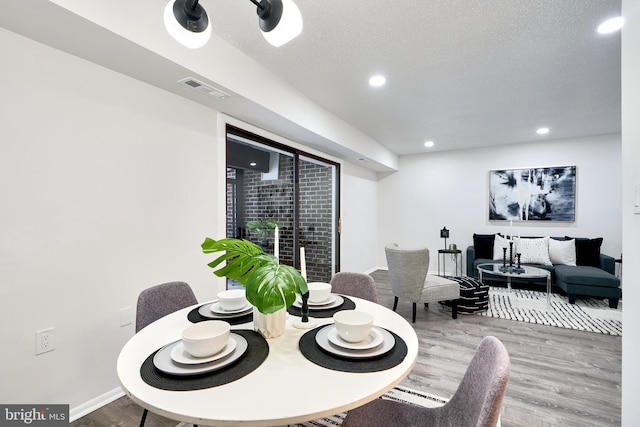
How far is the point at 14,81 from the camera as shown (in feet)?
4.87

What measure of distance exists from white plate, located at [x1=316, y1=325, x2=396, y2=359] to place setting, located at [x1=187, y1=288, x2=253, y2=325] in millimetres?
410

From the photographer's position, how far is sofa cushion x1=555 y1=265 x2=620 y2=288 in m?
3.53

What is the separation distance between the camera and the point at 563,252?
428 centimetres

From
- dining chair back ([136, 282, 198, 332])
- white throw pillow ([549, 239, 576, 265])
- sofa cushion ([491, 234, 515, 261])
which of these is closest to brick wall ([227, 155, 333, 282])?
dining chair back ([136, 282, 198, 332])

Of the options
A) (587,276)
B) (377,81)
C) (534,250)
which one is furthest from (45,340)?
(534,250)

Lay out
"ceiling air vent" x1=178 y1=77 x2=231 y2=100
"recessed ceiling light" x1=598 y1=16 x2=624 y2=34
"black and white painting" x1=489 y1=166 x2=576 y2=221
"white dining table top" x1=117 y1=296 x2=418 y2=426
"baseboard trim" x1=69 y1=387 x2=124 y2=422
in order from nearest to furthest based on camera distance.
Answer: "white dining table top" x1=117 y1=296 x2=418 y2=426 → "baseboard trim" x1=69 y1=387 x2=124 y2=422 → "recessed ceiling light" x1=598 y1=16 x2=624 y2=34 → "ceiling air vent" x1=178 y1=77 x2=231 y2=100 → "black and white painting" x1=489 y1=166 x2=576 y2=221

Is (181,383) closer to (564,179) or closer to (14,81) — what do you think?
(14,81)

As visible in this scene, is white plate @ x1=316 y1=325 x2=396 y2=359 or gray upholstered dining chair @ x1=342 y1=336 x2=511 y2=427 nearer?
gray upholstered dining chair @ x1=342 y1=336 x2=511 y2=427

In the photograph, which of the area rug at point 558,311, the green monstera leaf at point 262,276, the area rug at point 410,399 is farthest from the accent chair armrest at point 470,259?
the green monstera leaf at point 262,276

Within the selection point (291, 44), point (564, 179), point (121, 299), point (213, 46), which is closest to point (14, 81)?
point (213, 46)

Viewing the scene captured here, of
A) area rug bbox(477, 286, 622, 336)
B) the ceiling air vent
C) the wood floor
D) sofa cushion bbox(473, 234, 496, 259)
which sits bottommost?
the wood floor

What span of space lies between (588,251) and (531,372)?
314 centimetres

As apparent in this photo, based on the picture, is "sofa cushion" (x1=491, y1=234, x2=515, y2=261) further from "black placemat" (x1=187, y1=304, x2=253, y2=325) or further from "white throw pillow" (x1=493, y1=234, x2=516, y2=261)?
"black placemat" (x1=187, y1=304, x2=253, y2=325)

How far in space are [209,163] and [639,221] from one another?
8.89ft
